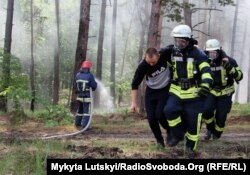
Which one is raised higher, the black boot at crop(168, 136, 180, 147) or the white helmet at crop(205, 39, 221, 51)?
the white helmet at crop(205, 39, 221, 51)

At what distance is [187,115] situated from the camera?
723cm

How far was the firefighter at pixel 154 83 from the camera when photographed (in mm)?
7391

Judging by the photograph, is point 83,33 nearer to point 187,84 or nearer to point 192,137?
point 187,84

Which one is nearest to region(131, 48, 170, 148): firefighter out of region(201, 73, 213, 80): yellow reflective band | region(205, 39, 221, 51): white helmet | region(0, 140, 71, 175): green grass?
region(201, 73, 213, 80): yellow reflective band

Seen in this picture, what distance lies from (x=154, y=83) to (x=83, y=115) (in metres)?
4.45

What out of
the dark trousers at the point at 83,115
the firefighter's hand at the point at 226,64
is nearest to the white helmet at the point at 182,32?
the firefighter's hand at the point at 226,64

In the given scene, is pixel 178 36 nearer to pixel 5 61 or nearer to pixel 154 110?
pixel 154 110

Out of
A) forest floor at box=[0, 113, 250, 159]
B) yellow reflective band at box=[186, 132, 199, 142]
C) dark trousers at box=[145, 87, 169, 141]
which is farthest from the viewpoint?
dark trousers at box=[145, 87, 169, 141]

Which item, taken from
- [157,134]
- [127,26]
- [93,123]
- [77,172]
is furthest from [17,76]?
[127,26]

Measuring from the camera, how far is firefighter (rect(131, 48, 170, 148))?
24.2ft

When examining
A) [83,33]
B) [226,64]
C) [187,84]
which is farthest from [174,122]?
[83,33]

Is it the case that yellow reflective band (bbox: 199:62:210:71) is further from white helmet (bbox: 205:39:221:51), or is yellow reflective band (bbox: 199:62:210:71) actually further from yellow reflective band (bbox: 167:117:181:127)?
white helmet (bbox: 205:39:221:51)

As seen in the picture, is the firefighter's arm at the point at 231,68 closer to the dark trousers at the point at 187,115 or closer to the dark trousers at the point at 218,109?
the dark trousers at the point at 218,109

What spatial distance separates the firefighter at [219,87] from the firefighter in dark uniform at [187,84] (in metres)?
1.69
